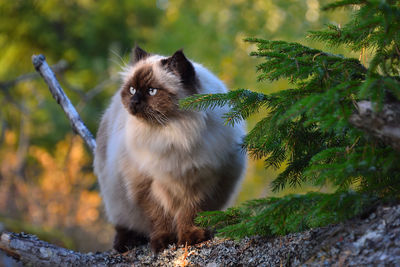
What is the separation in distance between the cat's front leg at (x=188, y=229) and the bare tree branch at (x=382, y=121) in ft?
5.28

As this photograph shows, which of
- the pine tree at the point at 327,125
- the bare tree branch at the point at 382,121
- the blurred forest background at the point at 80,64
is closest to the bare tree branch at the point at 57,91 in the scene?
the pine tree at the point at 327,125

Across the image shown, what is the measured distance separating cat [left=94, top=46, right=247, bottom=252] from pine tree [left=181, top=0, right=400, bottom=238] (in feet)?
1.66

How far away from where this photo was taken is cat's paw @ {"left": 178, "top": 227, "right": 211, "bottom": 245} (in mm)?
3021

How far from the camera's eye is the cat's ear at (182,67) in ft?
10.4

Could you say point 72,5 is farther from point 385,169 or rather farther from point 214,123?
point 385,169

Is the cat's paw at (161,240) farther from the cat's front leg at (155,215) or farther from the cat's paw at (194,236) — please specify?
the cat's paw at (194,236)

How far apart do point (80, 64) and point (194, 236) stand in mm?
13222

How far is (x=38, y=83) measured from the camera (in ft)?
44.2

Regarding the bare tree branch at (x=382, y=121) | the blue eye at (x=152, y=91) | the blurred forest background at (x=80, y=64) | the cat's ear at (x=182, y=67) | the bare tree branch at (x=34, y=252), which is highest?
the blurred forest background at (x=80, y=64)

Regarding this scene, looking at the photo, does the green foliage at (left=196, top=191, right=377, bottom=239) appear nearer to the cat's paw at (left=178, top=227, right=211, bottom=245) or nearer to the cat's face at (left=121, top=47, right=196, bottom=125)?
the cat's paw at (left=178, top=227, right=211, bottom=245)

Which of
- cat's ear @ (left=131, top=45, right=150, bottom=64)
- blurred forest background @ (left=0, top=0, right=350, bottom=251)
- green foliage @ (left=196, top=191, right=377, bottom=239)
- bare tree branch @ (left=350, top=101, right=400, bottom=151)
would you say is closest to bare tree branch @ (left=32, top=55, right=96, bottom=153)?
cat's ear @ (left=131, top=45, right=150, bottom=64)

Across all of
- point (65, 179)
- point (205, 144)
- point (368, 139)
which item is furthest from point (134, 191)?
point (65, 179)

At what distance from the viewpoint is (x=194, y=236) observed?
3031 millimetres

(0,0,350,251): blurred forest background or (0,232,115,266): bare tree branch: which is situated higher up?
(0,0,350,251): blurred forest background
